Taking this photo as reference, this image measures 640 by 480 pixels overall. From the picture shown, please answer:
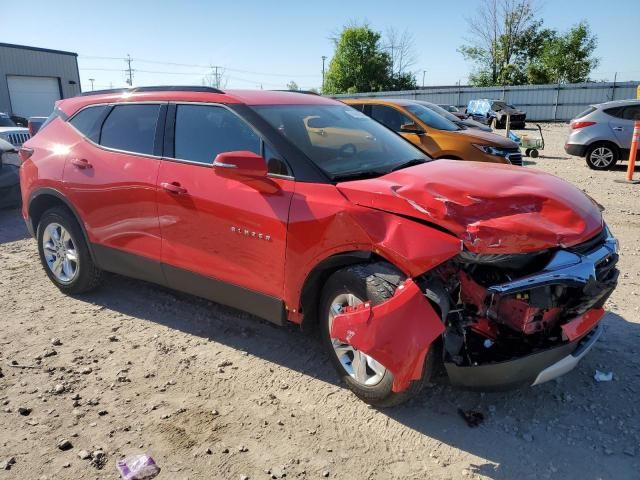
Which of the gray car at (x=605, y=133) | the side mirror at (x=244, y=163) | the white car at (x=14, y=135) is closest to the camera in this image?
the side mirror at (x=244, y=163)

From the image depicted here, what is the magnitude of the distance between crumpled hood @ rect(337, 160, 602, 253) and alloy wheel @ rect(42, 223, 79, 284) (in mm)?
2904

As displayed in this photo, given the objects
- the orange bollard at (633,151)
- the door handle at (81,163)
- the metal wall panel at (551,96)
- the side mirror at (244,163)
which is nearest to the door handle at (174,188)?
the side mirror at (244,163)

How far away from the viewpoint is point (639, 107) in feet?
38.8

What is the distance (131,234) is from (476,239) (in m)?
2.73

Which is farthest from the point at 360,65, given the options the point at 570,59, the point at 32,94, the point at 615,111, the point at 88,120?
the point at 88,120

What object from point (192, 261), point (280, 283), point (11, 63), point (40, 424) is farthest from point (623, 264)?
Result: point (11, 63)

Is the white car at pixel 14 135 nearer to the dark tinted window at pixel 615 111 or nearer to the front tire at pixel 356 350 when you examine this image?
the front tire at pixel 356 350

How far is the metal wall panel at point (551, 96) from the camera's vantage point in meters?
30.1

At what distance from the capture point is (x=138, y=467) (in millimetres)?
2561

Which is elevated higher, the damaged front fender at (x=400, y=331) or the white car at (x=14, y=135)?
the white car at (x=14, y=135)

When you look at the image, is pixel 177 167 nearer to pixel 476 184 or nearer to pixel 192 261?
pixel 192 261

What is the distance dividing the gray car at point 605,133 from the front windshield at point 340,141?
32.6ft

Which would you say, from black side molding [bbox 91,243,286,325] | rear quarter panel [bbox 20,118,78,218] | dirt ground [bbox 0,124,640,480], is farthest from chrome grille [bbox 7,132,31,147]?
black side molding [bbox 91,243,286,325]

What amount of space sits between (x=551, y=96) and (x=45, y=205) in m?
32.9
